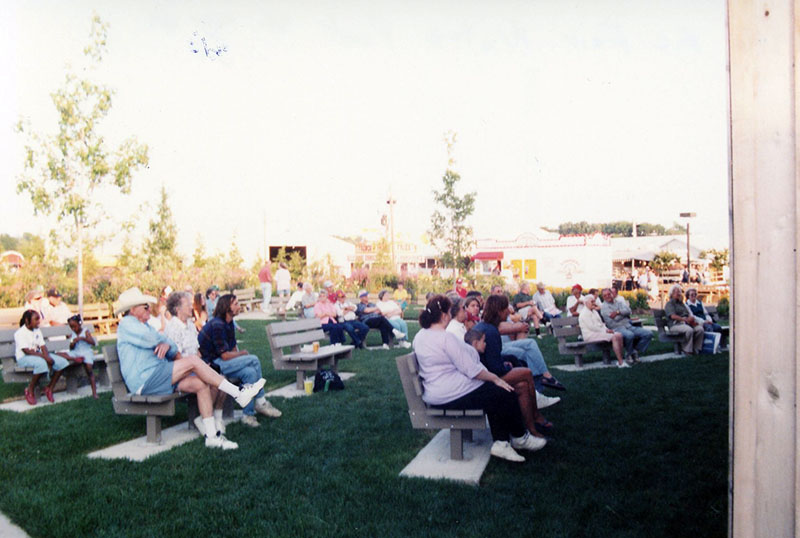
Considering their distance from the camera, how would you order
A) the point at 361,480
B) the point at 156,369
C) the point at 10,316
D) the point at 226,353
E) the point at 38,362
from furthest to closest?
1. the point at 10,316
2. the point at 38,362
3. the point at 226,353
4. the point at 156,369
5. the point at 361,480

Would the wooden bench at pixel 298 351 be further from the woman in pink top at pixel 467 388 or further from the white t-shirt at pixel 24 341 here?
the woman in pink top at pixel 467 388

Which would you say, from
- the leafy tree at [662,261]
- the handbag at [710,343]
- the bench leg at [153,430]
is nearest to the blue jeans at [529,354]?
the bench leg at [153,430]

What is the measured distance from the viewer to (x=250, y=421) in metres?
6.73

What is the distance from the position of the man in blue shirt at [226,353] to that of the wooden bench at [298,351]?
156 centimetres

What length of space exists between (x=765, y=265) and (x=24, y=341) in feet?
28.1

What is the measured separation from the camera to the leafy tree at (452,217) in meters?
27.3

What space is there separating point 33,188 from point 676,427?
14508mm

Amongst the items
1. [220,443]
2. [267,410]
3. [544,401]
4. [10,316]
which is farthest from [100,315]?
[544,401]

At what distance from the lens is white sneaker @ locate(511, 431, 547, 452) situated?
5.38 m

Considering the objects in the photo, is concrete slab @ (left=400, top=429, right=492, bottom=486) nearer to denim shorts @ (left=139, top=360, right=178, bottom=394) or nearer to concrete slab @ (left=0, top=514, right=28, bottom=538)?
denim shorts @ (left=139, top=360, right=178, bottom=394)

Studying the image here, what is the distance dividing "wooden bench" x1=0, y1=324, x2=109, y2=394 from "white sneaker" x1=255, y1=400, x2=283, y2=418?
9.92ft

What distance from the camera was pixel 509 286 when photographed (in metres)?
23.5

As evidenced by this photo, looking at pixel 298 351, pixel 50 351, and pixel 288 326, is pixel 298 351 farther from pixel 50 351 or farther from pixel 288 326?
pixel 50 351

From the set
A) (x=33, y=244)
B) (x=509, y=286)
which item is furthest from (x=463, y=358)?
(x=33, y=244)
